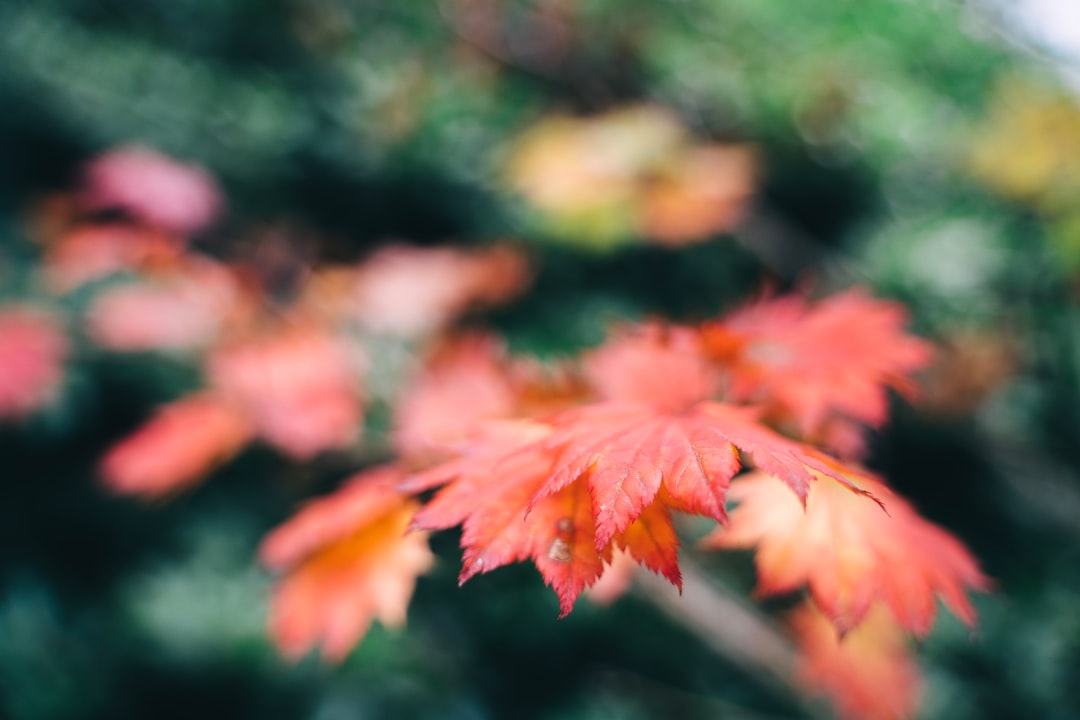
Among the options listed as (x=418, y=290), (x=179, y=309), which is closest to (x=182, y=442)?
(x=179, y=309)

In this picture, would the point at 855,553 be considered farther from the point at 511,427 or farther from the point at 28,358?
the point at 28,358

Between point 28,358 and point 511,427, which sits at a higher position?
point 511,427

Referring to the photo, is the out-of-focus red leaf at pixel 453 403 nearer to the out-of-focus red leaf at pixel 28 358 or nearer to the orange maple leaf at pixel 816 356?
the orange maple leaf at pixel 816 356

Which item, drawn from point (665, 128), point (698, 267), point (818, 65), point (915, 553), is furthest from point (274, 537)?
point (818, 65)

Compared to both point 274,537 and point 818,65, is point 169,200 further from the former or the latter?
point 818,65

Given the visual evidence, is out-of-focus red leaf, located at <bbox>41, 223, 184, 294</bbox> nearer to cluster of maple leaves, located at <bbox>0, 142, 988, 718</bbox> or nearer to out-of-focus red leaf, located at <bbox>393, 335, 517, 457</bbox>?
cluster of maple leaves, located at <bbox>0, 142, 988, 718</bbox>

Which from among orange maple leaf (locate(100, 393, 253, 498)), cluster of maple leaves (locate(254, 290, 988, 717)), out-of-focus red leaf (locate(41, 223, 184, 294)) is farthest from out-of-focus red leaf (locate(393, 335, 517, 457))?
out-of-focus red leaf (locate(41, 223, 184, 294))
